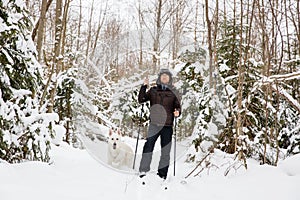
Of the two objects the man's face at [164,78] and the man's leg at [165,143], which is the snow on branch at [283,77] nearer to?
the man's face at [164,78]

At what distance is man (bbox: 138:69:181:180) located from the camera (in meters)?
4.09

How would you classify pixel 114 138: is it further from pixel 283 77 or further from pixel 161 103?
pixel 283 77

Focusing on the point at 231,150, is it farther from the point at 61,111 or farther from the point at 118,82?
the point at 61,111

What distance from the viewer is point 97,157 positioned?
16.6 feet

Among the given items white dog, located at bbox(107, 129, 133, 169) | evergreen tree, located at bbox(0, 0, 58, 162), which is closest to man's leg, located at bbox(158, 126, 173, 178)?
white dog, located at bbox(107, 129, 133, 169)

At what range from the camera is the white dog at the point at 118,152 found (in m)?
4.88

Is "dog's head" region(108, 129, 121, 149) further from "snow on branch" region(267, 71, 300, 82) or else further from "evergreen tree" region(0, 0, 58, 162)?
"snow on branch" region(267, 71, 300, 82)

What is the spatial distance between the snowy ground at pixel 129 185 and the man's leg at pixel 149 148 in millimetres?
226

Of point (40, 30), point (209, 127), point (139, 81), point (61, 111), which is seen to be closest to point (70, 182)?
point (139, 81)

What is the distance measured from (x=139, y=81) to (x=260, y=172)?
2180 mm

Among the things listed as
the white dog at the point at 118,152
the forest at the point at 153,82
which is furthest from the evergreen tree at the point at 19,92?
the white dog at the point at 118,152

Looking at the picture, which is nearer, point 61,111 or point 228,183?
point 228,183

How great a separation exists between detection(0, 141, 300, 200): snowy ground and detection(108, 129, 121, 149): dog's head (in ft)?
3.56

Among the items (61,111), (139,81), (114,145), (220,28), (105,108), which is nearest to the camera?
(139,81)
